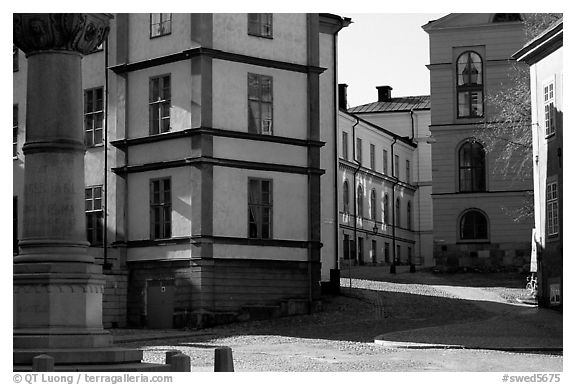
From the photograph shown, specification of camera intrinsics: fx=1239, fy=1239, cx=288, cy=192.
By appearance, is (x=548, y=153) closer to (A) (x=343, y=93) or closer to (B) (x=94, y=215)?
(B) (x=94, y=215)

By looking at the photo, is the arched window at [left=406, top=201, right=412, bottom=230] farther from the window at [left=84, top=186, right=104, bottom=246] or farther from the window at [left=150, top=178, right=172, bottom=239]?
the window at [left=150, top=178, right=172, bottom=239]

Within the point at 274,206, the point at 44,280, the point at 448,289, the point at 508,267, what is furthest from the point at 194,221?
the point at 508,267

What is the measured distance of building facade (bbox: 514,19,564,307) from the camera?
35312mm

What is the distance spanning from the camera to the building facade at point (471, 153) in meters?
60.4

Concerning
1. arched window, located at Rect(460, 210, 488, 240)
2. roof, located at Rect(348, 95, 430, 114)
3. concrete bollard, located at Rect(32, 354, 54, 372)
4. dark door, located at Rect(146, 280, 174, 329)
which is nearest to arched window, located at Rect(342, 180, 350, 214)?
arched window, located at Rect(460, 210, 488, 240)

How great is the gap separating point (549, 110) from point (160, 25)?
1219cm

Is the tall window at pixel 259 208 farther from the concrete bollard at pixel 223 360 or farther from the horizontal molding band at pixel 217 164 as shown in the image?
the concrete bollard at pixel 223 360

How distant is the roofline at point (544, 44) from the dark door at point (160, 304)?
1282 centimetres

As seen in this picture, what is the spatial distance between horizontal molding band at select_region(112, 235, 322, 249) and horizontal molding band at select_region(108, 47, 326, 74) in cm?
542

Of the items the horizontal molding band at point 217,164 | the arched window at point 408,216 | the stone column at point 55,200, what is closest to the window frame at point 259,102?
the horizontal molding band at point 217,164

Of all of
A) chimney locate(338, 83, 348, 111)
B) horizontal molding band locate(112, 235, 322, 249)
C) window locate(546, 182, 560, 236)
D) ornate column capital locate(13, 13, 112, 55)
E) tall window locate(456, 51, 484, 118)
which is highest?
chimney locate(338, 83, 348, 111)

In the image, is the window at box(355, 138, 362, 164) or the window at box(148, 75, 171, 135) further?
the window at box(355, 138, 362, 164)

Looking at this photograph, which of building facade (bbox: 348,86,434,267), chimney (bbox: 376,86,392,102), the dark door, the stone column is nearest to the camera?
the stone column

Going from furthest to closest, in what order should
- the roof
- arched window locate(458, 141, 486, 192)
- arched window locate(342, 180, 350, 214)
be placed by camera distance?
the roof
arched window locate(342, 180, 350, 214)
arched window locate(458, 141, 486, 192)
